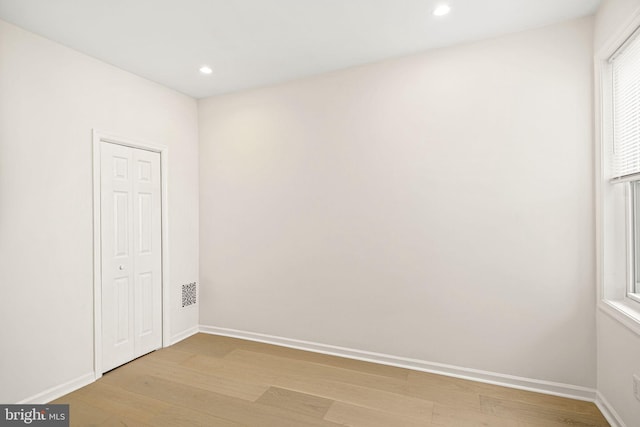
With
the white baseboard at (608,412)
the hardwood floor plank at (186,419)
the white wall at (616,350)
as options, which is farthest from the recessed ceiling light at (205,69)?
the white baseboard at (608,412)

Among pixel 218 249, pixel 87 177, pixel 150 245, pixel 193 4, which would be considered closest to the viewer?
pixel 193 4

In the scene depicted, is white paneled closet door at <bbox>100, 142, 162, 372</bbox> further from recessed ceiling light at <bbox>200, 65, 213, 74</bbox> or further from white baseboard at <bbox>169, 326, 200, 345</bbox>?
recessed ceiling light at <bbox>200, 65, 213, 74</bbox>

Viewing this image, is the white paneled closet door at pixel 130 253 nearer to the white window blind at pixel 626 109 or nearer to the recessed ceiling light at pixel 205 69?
the recessed ceiling light at pixel 205 69

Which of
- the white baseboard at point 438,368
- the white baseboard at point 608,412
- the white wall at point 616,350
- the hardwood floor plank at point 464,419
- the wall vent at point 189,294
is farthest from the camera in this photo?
the wall vent at point 189,294

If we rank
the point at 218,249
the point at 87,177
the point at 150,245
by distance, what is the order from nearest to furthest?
the point at 87,177 < the point at 150,245 < the point at 218,249

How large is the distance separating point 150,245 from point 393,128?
2783 mm

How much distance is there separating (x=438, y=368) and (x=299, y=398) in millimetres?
1254

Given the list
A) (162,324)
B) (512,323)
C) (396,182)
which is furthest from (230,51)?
(512,323)

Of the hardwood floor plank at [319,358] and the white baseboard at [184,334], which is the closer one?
the hardwood floor plank at [319,358]

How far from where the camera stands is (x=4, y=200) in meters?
2.16

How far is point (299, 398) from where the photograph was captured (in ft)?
7.70

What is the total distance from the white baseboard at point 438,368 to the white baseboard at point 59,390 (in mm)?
1346

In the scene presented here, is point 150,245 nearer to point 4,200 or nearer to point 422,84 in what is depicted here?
point 4,200

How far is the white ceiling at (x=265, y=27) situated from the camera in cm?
210
